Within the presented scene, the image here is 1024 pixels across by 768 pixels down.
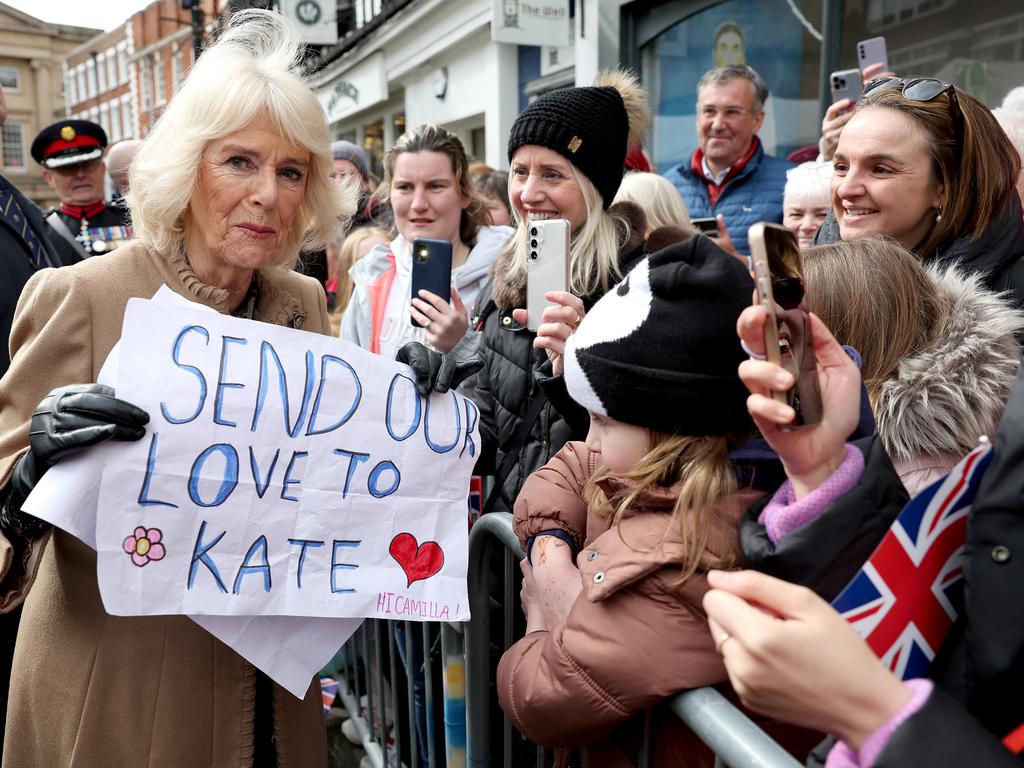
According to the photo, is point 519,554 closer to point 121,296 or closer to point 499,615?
point 499,615

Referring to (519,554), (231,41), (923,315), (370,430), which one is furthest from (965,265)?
(231,41)

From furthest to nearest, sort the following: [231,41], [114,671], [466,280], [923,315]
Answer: [466,280] < [231,41] < [114,671] < [923,315]

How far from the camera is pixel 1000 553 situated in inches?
36.3

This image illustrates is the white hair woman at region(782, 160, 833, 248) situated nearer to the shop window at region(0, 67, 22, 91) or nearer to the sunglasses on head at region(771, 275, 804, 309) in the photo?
the sunglasses on head at region(771, 275, 804, 309)

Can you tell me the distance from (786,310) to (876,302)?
46cm

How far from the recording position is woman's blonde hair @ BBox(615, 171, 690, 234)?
3.52m

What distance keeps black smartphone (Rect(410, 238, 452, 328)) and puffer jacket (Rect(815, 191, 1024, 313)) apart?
1.34 metres

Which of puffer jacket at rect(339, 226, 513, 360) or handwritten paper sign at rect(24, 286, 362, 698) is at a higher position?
puffer jacket at rect(339, 226, 513, 360)

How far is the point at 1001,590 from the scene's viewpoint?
3.00ft

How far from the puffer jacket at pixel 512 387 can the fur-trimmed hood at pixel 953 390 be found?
97cm

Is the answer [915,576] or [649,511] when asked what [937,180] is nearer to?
[649,511]

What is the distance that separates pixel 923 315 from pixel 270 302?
4.80 feet

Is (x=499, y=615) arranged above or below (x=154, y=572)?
below

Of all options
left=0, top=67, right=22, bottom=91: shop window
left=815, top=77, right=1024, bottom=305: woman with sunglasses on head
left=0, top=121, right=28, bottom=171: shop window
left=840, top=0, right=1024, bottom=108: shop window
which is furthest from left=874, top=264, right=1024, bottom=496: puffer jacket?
left=0, top=67, right=22, bottom=91: shop window
